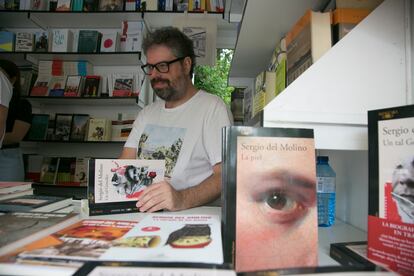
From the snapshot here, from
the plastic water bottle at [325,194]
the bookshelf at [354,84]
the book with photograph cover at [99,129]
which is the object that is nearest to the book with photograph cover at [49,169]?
the book with photograph cover at [99,129]

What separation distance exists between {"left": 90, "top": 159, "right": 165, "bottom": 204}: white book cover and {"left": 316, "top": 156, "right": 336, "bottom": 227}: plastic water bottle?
52cm

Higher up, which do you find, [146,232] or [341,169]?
[341,169]

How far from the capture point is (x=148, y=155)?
1.42 meters

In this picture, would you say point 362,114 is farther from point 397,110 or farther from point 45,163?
point 45,163

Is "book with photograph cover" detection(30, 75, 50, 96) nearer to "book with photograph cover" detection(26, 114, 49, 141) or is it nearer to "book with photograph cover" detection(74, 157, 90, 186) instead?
"book with photograph cover" detection(26, 114, 49, 141)

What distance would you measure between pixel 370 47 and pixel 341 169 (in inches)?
20.0

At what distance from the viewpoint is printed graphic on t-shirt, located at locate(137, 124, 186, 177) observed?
1380 millimetres

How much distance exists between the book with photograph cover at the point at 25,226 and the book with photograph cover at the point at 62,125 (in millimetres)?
2115

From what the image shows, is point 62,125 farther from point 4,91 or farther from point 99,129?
point 4,91

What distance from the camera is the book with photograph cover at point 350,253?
56 centimetres

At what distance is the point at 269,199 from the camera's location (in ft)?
1.89

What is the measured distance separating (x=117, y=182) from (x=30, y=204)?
0.96 ft

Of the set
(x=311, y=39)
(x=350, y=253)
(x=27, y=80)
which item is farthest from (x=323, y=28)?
A: (x=27, y=80)

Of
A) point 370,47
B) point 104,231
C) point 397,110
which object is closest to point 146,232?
point 104,231
